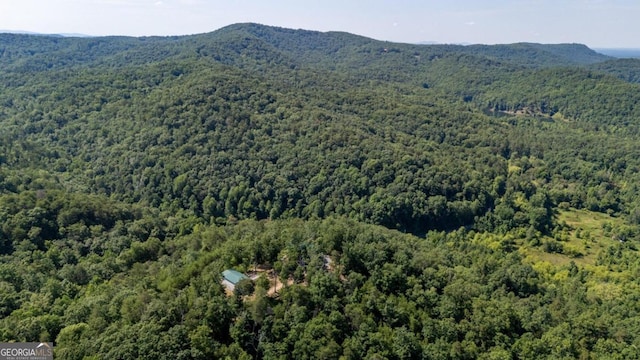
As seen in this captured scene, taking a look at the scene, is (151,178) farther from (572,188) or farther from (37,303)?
(572,188)

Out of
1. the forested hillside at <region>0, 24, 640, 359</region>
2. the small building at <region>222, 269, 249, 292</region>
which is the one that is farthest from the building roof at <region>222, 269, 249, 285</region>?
the forested hillside at <region>0, 24, 640, 359</region>

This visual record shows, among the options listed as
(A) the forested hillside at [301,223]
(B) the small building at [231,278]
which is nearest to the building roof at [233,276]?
(B) the small building at [231,278]

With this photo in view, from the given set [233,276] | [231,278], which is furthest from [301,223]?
[231,278]

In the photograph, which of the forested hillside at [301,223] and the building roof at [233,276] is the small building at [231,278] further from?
the forested hillside at [301,223]

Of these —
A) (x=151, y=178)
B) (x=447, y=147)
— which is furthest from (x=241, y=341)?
(x=447, y=147)

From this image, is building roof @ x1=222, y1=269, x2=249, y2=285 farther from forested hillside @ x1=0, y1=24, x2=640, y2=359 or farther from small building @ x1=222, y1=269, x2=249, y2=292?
forested hillside @ x1=0, y1=24, x2=640, y2=359

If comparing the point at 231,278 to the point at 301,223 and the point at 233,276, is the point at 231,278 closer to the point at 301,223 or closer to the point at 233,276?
the point at 233,276
